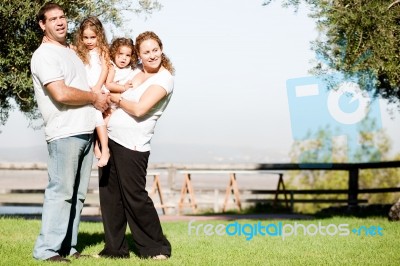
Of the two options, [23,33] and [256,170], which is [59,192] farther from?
[256,170]

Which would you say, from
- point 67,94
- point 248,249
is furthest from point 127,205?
point 248,249

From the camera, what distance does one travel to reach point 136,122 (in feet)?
19.4

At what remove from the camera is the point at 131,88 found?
237 inches

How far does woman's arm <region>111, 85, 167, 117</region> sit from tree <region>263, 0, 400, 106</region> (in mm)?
4251

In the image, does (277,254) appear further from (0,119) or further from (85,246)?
(0,119)

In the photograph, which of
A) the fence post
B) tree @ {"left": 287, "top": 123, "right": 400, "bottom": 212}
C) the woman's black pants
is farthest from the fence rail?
tree @ {"left": 287, "top": 123, "right": 400, "bottom": 212}

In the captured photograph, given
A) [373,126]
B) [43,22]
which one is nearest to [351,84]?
[43,22]

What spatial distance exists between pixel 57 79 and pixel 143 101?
821 millimetres

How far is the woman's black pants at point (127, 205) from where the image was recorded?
5.95 metres

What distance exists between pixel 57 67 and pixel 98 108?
58 centimetres

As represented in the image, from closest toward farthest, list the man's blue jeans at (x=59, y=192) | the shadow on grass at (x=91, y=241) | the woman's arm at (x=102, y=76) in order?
the man's blue jeans at (x=59, y=192)
the woman's arm at (x=102, y=76)
the shadow on grass at (x=91, y=241)

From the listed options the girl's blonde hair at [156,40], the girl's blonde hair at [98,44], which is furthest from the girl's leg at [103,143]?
the girl's blonde hair at [156,40]

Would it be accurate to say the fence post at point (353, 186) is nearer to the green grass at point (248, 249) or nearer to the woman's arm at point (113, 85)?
the green grass at point (248, 249)

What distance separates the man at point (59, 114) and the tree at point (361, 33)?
188 inches
